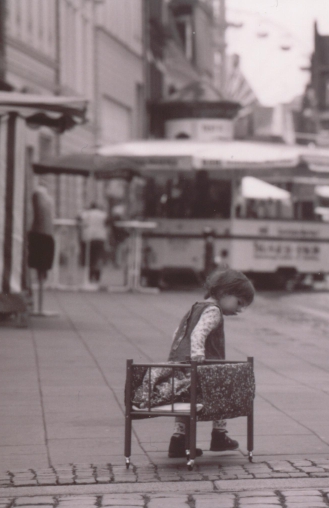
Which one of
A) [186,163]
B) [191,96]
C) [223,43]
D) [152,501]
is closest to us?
[152,501]

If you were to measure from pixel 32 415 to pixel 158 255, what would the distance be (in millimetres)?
16053

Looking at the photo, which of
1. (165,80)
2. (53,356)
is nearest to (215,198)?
(53,356)

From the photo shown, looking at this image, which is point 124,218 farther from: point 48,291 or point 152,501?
point 152,501

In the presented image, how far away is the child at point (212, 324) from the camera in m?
6.43

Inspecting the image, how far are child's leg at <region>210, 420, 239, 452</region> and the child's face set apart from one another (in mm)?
591

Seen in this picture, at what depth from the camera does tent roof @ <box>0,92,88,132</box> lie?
43.5 feet

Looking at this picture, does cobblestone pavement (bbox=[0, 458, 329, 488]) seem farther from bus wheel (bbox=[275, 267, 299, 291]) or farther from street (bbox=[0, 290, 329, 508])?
bus wheel (bbox=[275, 267, 299, 291])

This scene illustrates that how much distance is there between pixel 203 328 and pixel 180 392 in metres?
0.36

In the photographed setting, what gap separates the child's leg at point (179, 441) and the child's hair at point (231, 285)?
2.22 ft

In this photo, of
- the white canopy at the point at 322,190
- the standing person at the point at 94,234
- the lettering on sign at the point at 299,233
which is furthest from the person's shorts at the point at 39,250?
the white canopy at the point at 322,190

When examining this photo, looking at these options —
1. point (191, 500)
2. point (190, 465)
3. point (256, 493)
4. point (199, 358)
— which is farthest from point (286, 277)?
point (191, 500)

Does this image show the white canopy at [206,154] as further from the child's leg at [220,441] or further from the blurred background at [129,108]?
the child's leg at [220,441]

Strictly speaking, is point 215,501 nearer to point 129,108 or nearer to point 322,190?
point 322,190

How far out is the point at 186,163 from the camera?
74.6 ft
